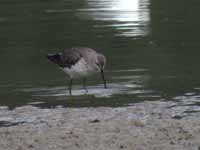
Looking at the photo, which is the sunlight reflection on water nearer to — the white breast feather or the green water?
the green water

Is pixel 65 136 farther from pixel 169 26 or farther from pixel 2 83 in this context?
pixel 169 26

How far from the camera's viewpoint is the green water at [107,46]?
487 inches

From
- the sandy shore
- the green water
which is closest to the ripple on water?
the green water

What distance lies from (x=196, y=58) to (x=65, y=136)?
678cm

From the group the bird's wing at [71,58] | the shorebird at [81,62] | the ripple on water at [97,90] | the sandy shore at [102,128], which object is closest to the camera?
the sandy shore at [102,128]

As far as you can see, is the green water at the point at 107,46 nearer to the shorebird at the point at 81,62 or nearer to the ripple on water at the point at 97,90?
the ripple on water at the point at 97,90

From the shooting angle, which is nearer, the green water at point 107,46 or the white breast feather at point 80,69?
the green water at point 107,46

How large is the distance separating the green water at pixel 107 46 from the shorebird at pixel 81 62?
25cm

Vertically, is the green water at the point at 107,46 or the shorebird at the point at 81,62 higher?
the shorebird at the point at 81,62

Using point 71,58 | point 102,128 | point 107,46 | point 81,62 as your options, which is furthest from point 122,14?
point 102,128

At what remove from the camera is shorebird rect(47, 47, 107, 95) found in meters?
12.5

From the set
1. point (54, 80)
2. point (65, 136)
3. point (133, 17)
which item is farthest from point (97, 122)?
point (133, 17)

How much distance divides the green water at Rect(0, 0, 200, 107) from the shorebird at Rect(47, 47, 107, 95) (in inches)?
10.0

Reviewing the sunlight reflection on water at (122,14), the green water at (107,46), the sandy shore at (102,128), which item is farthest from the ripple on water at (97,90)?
the sunlight reflection on water at (122,14)
